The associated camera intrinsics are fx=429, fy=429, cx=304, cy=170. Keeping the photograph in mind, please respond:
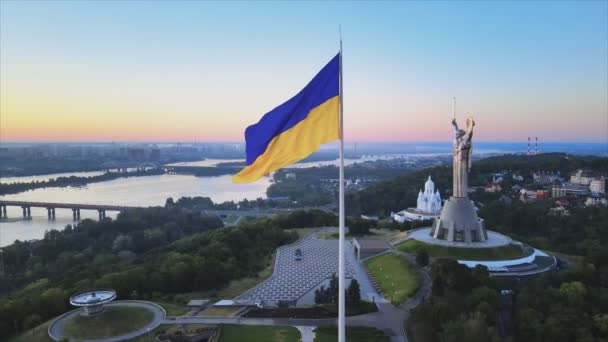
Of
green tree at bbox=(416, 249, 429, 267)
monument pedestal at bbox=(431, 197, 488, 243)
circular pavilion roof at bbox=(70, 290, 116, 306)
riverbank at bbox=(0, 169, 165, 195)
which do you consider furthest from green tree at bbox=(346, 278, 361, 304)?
riverbank at bbox=(0, 169, 165, 195)

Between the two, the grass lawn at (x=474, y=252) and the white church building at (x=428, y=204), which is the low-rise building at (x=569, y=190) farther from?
the grass lawn at (x=474, y=252)

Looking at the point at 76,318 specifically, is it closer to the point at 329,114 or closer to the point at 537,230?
the point at 329,114

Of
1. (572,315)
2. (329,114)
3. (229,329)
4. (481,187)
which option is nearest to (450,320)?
(572,315)

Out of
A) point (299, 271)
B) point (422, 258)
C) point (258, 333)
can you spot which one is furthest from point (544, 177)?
point (258, 333)

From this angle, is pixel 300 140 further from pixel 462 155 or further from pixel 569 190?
A: pixel 569 190

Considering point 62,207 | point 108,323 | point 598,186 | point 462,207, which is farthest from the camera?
point 62,207

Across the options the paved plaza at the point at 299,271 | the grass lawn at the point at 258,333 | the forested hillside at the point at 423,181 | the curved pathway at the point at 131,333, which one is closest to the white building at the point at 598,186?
the forested hillside at the point at 423,181
